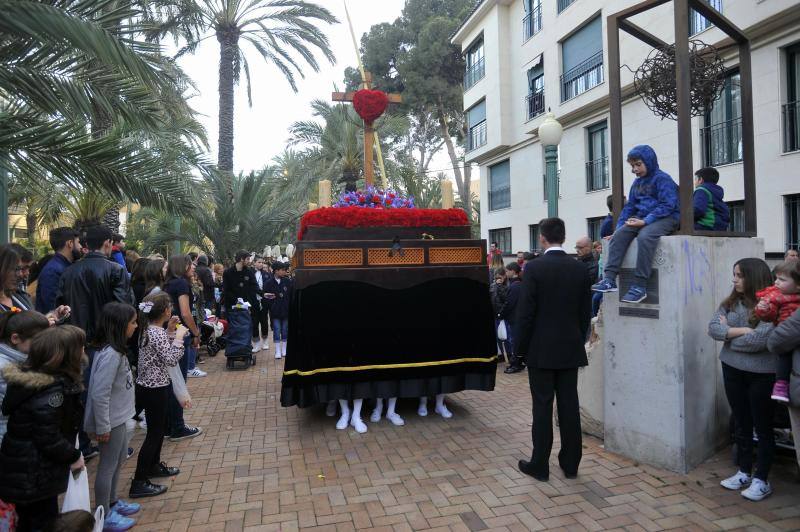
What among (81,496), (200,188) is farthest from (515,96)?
(81,496)

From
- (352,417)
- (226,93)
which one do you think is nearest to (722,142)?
(352,417)

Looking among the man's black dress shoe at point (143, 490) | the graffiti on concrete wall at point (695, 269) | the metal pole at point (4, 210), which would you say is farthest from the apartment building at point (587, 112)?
the metal pole at point (4, 210)

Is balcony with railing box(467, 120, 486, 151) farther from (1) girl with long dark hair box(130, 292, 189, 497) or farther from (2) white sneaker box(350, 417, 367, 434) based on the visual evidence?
(1) girl with long dark hair box(130, 292, 189, 497)

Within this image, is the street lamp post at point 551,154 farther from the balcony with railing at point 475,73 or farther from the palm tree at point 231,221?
the balcony with railing at point 475,73

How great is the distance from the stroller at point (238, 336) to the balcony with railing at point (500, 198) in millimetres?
14474

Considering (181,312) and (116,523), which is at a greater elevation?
(181,312)

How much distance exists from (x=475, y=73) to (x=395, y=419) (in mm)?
20618

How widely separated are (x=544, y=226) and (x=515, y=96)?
1751cm

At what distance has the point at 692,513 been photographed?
143 inches

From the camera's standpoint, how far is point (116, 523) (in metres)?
3.54

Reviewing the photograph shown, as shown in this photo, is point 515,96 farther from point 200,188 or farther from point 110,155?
point 110,155

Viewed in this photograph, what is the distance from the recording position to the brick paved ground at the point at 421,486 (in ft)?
11.8

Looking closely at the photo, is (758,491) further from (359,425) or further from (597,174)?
(597,174)

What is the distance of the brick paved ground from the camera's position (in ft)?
11.8
